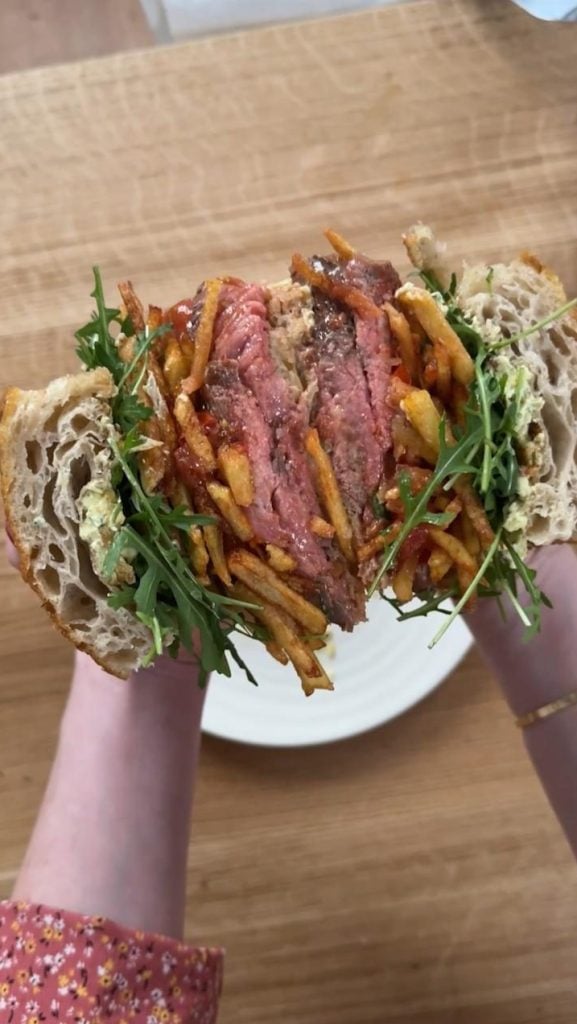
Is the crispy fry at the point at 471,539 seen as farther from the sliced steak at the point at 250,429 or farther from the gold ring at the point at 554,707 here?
the gold ring at the point at 554,707

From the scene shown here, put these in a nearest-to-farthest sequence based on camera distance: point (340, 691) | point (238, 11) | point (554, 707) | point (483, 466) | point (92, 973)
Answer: point (483, 466) → point (92, 973) → point (554, 707) → point (340, 691) → point (238, 11)

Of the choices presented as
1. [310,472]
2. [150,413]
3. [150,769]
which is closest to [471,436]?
[310,472]

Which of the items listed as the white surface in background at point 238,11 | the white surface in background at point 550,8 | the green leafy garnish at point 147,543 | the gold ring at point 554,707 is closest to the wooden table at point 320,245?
the white surface in background at point 550,8

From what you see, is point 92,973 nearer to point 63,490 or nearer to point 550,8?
point 63,490

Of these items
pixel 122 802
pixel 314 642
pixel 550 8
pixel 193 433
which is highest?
pixel 550 8

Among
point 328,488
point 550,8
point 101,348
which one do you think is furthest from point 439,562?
point 550,8

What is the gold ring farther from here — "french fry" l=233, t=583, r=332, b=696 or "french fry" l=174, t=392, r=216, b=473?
"french fry" l=174, t=392, r=216, b=473

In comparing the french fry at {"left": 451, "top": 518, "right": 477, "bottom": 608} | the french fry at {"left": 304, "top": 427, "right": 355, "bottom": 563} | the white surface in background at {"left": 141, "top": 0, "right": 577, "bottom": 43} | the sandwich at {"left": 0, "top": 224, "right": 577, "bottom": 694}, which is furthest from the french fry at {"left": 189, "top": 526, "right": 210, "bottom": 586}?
the white surface in background at {"left": 141, "top": 0, "right": 577, "bottom": 43}
